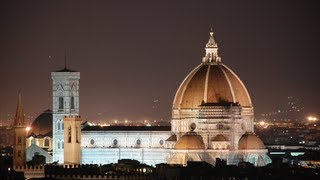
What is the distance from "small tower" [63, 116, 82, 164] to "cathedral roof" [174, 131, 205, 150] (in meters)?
9.07

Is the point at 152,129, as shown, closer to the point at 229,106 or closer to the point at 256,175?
the point at 229,106

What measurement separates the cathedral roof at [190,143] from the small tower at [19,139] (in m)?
16.1

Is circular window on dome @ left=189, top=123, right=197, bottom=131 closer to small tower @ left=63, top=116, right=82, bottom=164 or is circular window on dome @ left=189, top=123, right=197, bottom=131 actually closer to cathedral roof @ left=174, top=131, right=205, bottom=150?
cathedral roof @ left=174, top=131, right=205, bottom=150

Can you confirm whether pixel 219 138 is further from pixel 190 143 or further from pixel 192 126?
pixel 192 126

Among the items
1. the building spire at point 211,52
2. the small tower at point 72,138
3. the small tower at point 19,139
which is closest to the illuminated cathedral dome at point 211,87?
the building spire at point 211,52

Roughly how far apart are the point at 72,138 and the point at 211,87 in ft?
46.6

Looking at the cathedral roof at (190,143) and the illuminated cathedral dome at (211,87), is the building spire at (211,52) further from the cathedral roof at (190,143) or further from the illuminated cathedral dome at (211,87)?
the cathedral roof at (190,143)

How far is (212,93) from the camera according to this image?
191 metres

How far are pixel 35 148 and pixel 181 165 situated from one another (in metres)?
29.8

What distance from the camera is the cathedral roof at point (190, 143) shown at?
183875mm

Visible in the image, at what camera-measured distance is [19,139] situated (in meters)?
175

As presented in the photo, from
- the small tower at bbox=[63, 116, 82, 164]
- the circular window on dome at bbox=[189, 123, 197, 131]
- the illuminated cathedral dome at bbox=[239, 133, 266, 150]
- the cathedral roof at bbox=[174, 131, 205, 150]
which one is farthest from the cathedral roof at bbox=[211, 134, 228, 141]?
the small tower at bbox=[63, 116, 82, 164]

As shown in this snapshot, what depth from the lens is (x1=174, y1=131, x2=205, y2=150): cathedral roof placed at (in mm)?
183875

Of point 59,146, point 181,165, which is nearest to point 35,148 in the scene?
point 59,146
